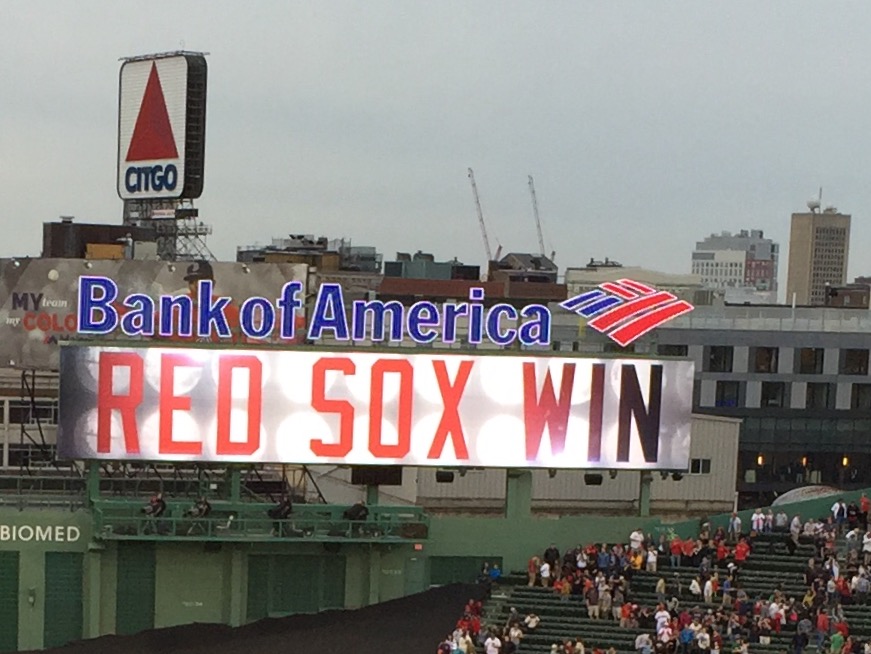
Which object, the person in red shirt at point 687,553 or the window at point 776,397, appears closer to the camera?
the person in red shirt at point 687,553

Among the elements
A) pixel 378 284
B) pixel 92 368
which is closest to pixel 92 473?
pixel 92 368

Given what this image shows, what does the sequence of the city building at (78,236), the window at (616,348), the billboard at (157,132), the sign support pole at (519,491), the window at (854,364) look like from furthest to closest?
1. the window at (854,364)
2. the city building at (78,236)
3. the billboard at (157,132)
4. the window at (616,348)
5. the sign support pole at (519,491)

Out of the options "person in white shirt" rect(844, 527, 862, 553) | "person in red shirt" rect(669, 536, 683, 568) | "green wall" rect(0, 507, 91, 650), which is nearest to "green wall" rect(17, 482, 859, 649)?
"green wall" rect(0, 507, 91, 650)

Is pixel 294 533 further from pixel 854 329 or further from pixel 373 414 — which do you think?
pixel 854 329

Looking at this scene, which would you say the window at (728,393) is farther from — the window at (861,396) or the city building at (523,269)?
the city building at (523,269)

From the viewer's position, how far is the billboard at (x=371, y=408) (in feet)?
179

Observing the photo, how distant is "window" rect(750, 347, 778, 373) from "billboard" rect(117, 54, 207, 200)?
41.3 metres

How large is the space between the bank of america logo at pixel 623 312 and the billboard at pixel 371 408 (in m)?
1.36

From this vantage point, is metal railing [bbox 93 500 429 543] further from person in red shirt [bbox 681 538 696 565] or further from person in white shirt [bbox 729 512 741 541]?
person in white shirt [bbox 729 512 741 541]

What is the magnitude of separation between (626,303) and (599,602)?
11.3m

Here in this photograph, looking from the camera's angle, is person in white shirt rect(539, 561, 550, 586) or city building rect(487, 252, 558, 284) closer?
person in white shirt rect(539, 561, 550, 586)

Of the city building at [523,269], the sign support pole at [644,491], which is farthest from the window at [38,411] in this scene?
the city building at [523,269]

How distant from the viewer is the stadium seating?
50.0 metres

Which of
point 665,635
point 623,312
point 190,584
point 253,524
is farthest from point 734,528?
point 190,584
